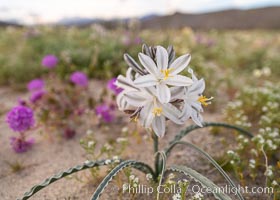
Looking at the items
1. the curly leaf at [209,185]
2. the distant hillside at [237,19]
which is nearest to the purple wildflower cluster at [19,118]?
the curly leaf at [209,185]

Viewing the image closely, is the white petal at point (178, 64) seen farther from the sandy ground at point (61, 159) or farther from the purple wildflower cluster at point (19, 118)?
the purple wildflower cluster at point (19, 118)

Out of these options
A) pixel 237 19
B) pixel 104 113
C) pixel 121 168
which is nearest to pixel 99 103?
pixel 104 113

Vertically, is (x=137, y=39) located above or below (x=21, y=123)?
above

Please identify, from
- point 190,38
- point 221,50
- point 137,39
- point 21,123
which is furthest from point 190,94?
point 190,38

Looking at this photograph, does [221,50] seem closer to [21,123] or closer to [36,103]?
[36,103]

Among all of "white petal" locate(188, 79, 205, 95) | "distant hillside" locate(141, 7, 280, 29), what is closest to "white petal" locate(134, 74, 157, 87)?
"white petal" locate(188, 79, 205, 95)

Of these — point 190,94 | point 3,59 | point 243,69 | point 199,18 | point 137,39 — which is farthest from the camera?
point 199,18
